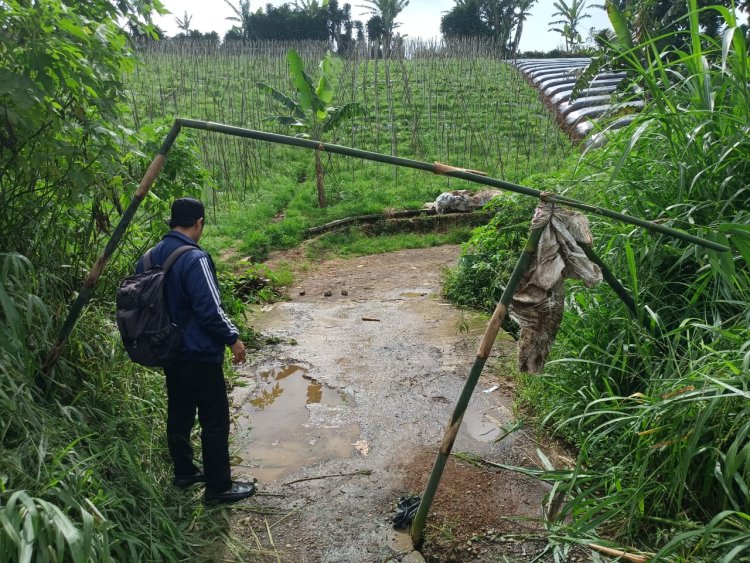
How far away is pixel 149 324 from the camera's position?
302cm

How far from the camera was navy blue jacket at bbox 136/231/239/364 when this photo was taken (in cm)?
304

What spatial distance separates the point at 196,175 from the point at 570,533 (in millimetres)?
4044

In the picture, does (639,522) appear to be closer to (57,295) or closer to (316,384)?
(316,384)

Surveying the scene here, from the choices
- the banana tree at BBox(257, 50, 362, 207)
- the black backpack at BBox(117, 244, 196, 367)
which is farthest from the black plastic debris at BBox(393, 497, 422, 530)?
the banana tree at BBox(257, 50, 362, 207)

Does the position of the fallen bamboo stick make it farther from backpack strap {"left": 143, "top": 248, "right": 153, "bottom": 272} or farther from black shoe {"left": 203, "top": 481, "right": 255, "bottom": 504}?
backpack strap {"left": 143, "top": 248, "right": 153, "bottom": 272}

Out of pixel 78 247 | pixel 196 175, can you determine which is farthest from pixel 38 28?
pixel 196 175

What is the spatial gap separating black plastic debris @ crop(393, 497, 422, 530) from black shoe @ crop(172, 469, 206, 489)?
1.07 meters

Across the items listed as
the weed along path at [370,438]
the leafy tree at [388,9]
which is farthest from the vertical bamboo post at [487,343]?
the leafy tree at [388,9]

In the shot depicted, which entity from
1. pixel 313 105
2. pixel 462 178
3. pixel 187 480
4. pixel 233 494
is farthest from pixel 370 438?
pixel 313 105

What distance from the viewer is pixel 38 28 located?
107 inches

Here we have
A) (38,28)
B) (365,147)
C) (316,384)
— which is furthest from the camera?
(365,147)

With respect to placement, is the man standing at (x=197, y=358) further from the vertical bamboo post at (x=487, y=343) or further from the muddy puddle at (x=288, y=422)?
the vertical bamboo post at (x=487, y=343)

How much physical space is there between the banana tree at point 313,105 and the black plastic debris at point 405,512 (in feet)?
29.7

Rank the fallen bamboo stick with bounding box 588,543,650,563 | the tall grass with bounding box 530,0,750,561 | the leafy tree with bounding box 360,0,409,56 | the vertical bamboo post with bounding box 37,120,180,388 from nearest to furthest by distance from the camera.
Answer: the fallen bamboo stick with bounding box 588,543,650,563 → the tall grass with bounding box 530,0,750,561 → the vertical bamboo post with bounding box 37,120,180,388 → the leafy tree with bounding box 360,0,409,56
